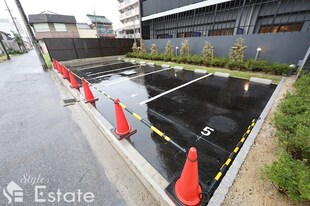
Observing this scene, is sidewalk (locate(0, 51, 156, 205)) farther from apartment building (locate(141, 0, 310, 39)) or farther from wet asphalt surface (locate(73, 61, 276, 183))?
apartment building (locate(141, 0, 310, 39))

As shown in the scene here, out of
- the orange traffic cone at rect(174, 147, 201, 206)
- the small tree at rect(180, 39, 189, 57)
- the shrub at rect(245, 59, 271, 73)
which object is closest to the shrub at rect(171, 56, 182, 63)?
the small tree at rect(180, 39, 189, 57)

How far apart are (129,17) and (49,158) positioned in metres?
38.8

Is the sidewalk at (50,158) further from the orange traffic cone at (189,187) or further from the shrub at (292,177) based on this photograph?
the shrub at (292,177)

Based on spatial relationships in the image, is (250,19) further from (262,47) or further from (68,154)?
(68,154)

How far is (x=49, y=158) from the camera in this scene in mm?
2863

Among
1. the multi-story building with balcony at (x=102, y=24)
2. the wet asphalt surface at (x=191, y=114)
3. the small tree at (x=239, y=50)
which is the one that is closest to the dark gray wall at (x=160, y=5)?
the small tree at (x=239, y=50)

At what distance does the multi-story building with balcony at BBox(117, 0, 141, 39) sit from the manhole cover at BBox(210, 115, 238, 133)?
32.2m

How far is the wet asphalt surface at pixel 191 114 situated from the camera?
2.79 metres

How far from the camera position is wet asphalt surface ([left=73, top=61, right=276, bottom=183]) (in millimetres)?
2793

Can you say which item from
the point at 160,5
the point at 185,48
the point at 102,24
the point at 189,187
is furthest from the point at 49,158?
the point at 102,24

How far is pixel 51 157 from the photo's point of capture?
2.89m

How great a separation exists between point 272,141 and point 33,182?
4755mm

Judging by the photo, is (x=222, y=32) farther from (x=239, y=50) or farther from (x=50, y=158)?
(x=50, y=158)

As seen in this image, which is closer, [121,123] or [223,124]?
[121,123]
